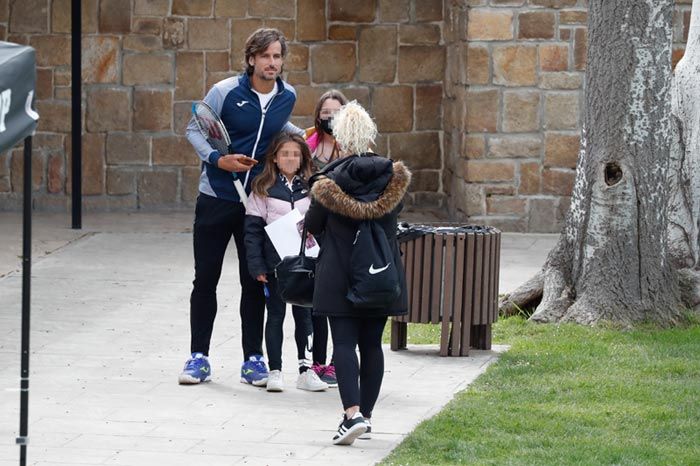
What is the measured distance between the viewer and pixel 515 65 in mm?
13641

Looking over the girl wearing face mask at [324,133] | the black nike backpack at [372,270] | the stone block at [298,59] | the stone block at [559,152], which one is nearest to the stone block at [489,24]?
the stone block at [559,152]

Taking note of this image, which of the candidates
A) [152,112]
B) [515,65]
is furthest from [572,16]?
[152,112]

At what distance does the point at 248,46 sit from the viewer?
7758mm

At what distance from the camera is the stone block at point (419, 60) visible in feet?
48.9

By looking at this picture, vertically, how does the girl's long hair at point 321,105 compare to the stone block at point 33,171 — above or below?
above

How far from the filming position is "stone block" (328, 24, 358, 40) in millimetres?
14875

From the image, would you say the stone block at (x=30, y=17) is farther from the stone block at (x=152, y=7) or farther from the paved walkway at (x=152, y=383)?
the paved walkway at (x=152, y=383)

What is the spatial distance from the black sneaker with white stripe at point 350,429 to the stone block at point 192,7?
Answer: 8.78 m

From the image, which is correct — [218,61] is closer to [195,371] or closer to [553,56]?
[553,56]

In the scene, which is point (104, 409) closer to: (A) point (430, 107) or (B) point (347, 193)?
(B) point (347, 193)

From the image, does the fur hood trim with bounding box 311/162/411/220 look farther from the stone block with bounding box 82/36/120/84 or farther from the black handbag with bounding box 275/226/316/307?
the stone block with bounding box 82/36/120/84

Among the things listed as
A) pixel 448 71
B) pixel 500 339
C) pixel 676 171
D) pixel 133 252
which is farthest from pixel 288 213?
pixel 448 71

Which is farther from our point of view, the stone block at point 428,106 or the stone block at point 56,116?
the stone block at point 428,106

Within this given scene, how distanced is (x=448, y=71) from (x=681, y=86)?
429 cm
